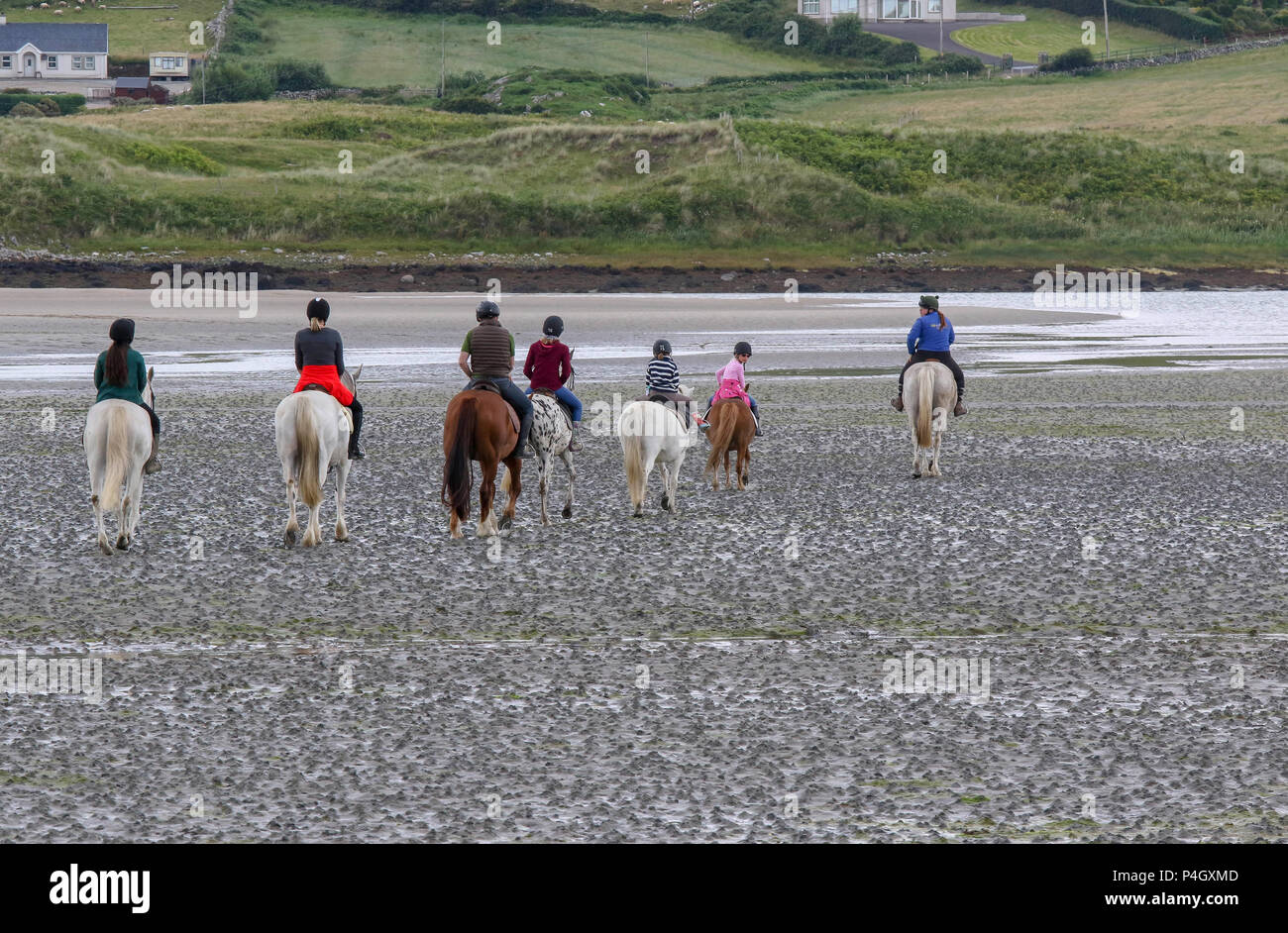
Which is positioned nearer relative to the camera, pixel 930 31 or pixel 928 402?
pixel 928 402

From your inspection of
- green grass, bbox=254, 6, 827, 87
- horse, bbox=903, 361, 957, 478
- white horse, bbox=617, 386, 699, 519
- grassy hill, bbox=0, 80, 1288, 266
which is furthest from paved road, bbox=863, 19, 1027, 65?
white horse, bbox=617, 386, 699, 519

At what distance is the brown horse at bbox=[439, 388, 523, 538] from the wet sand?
20.9 inches

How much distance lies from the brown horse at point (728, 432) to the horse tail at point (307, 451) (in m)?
6.13

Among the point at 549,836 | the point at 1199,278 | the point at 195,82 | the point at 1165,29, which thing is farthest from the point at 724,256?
the point at 1165,29

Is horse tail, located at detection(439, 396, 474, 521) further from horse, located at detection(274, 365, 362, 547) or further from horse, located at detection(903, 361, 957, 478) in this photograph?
horse, located at detection(903, 361, 957, 478)

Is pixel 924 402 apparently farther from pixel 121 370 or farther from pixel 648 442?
pixel 121 370

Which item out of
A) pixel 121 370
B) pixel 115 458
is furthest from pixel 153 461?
pixel 121 370

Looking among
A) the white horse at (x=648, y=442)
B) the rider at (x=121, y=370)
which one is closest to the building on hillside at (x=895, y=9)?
the white horse at (x=648, y=442)

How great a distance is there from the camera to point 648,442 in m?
18.1

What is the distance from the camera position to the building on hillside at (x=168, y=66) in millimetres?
138250

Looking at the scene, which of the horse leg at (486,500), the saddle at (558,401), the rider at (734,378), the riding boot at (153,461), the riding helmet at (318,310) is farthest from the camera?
the rider at (734,378)

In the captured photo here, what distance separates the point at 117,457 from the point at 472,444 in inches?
144

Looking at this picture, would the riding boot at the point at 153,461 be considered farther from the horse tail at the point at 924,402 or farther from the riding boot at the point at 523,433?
the horse tail at the point at 924,402

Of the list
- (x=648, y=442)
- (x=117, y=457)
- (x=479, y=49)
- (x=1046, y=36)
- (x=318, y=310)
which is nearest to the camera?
(x=117, y=457)
